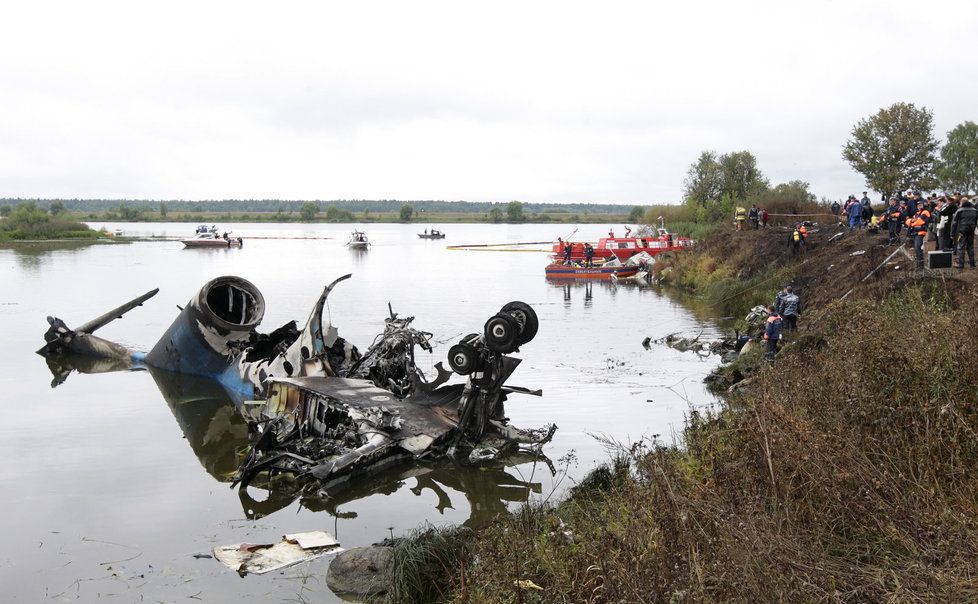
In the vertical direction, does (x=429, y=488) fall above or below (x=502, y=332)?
below

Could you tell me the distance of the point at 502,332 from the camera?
1273cm

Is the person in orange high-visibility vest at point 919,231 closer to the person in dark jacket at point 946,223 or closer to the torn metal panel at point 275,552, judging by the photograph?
the person in dark jacket at point 946,223

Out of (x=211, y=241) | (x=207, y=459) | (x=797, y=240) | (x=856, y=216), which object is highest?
(x=856, y=216)

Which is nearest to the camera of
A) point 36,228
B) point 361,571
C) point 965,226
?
point 361,571

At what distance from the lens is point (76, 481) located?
13367 mm

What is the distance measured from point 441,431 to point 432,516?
2110 millimetres

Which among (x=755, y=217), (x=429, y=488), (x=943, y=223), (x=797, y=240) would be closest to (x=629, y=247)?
(x=755, y=217)

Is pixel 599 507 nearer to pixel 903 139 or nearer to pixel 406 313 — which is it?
pixel 406 313

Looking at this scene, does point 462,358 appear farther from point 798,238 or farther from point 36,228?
point 36,228

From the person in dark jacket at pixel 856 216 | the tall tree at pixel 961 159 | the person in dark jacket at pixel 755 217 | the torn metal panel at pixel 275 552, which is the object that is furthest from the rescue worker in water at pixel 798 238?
the tall tree at pixel 961 159

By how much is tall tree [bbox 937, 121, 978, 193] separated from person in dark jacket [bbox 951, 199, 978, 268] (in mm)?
56162

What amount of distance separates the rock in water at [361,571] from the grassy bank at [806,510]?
0.89 meters

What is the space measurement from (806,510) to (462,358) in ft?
23.4

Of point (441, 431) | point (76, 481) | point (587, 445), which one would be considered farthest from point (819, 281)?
point (76, 481)
